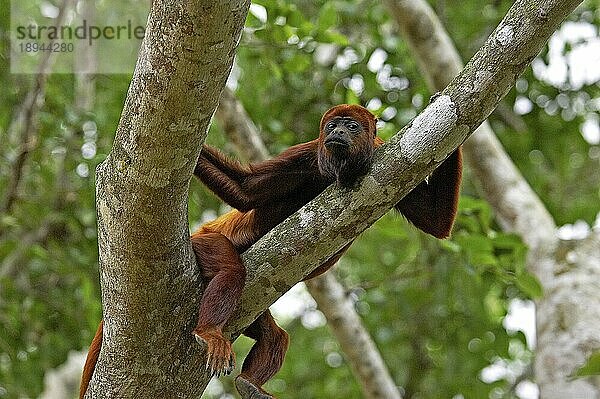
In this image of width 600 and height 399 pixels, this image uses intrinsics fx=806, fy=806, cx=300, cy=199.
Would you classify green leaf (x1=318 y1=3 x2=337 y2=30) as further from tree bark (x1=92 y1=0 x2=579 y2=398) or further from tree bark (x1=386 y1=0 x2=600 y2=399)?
tree bark (x1=92 y1=0 x2=579 y2=398)

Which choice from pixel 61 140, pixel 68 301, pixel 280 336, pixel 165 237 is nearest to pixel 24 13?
pixel 61 140

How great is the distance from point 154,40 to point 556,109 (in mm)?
5987

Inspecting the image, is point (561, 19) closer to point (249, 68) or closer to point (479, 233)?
point (479, 233)

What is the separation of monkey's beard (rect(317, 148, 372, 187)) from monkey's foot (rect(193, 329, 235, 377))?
79 cm

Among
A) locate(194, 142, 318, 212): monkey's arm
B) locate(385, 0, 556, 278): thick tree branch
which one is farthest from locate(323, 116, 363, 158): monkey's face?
locate(385, 0, 556, 278): thick tree branch

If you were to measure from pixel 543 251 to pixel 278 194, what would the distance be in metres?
2.61

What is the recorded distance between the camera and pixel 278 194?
4047 millimetres

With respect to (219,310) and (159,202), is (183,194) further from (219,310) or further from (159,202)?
(219,310)

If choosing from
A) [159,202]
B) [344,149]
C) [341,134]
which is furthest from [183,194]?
[341,134]

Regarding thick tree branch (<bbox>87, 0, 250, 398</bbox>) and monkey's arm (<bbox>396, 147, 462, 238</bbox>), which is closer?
thick tree branch (<bbox>87, 0, 250, 398</bbox>)

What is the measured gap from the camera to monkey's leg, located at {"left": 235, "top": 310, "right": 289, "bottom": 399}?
3947 millimetres

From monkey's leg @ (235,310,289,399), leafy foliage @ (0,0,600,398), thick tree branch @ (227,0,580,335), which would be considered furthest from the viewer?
leafy foliage @ (0,0,600,398)

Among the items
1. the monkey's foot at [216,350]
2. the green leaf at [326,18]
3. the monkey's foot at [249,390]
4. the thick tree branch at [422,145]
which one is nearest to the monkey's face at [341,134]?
the thick tree branch at [422,145]

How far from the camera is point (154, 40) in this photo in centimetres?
259
